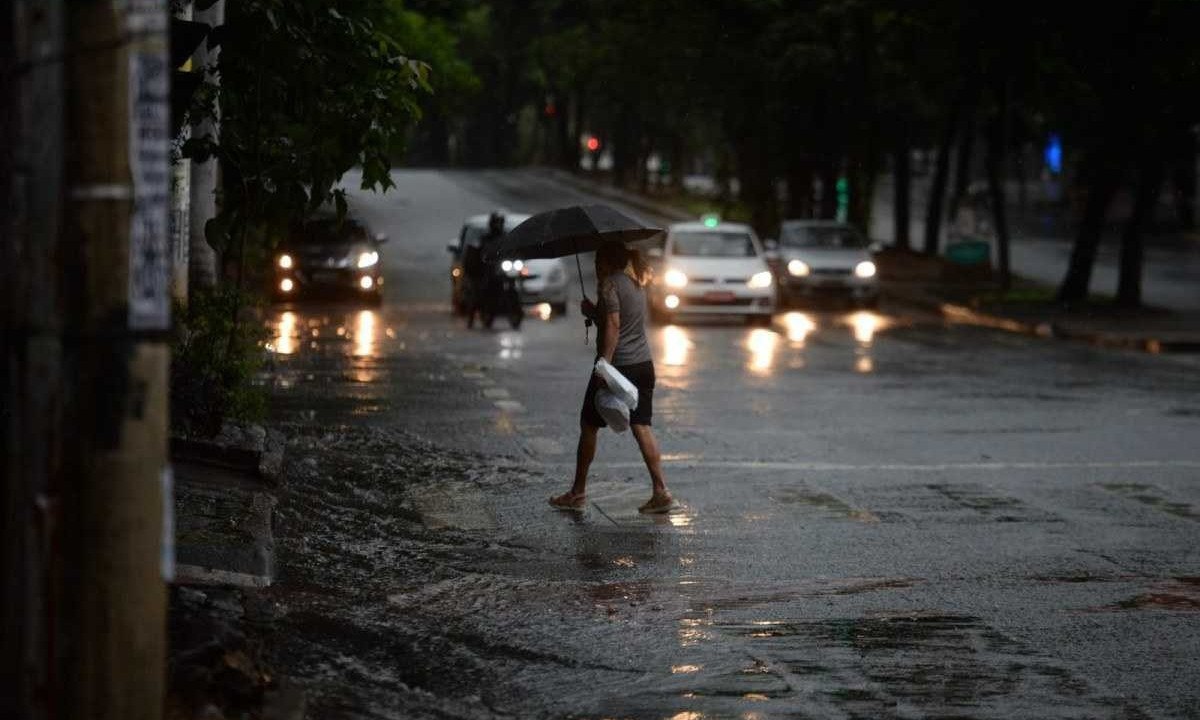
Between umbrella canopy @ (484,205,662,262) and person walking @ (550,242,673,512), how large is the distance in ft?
0.52

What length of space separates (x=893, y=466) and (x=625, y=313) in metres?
3.20

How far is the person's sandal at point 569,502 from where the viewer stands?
1257cm

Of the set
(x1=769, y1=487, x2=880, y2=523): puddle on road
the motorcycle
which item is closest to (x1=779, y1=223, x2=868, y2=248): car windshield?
the motorcycle

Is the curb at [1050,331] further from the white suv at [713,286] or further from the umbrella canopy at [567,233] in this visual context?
the umbrella canopy at [567,233]

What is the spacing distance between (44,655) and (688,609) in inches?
187

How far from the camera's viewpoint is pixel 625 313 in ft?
40.8

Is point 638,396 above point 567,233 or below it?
below

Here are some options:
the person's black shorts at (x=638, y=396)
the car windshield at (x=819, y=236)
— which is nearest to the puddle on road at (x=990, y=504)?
the person's black shorts at (x=638, y=396)

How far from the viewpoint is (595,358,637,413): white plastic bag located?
480 inches

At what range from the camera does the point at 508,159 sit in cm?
10200

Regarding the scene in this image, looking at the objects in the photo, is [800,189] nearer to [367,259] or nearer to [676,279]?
[367,259]

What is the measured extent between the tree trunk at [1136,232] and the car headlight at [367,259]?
13.0m

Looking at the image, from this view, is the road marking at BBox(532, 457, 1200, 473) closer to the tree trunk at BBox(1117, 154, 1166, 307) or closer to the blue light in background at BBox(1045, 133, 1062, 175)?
the tree trunk at BBox(1117, 154, 1166, 307)

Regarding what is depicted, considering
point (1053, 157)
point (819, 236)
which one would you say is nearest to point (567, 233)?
point (819, 236)
